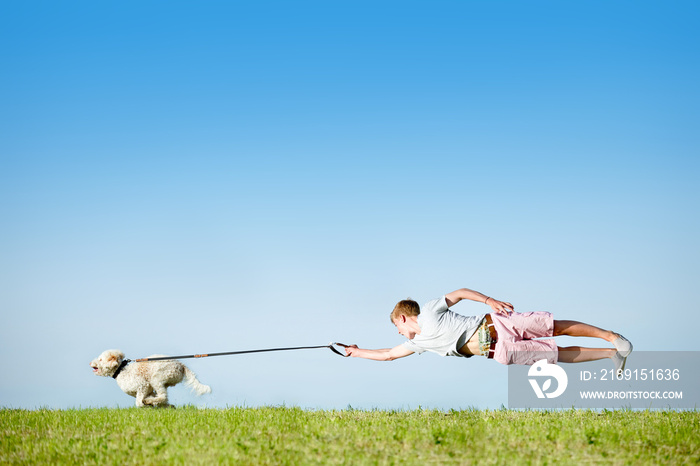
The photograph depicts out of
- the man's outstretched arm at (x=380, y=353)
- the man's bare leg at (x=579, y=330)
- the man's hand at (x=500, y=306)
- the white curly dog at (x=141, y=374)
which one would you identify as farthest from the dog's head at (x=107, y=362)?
the man's bare leg at (x=579, y=330)

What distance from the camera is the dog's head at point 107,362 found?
10391mm

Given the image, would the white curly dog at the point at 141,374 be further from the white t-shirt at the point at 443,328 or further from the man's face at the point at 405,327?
the white t-shirt at the point at 443,328

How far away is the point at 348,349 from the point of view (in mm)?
9578

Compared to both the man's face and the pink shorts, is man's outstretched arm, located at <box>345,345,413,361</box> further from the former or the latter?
the pink shorts

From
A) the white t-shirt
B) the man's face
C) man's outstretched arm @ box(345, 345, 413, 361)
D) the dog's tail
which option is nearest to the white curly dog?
the dog's tail

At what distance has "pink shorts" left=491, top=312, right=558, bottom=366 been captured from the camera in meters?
9.06

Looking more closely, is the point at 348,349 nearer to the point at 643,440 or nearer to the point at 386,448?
the point at 386,448

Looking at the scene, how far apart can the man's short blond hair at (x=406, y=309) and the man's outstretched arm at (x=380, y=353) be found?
1.55ft

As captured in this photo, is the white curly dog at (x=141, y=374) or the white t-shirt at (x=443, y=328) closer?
the white t-shirt at (x=443, y=328)

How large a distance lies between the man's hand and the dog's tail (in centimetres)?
510

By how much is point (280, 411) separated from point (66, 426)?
3062mm

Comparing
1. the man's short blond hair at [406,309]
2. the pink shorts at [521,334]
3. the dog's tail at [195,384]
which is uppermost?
the man's short blond hair at [406,309]

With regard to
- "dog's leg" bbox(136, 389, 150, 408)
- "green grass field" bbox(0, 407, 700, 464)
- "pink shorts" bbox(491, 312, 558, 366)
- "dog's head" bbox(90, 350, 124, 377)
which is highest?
"pink shorts" bbox(491, 312, 558, 366)

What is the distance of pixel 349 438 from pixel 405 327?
101 inches
